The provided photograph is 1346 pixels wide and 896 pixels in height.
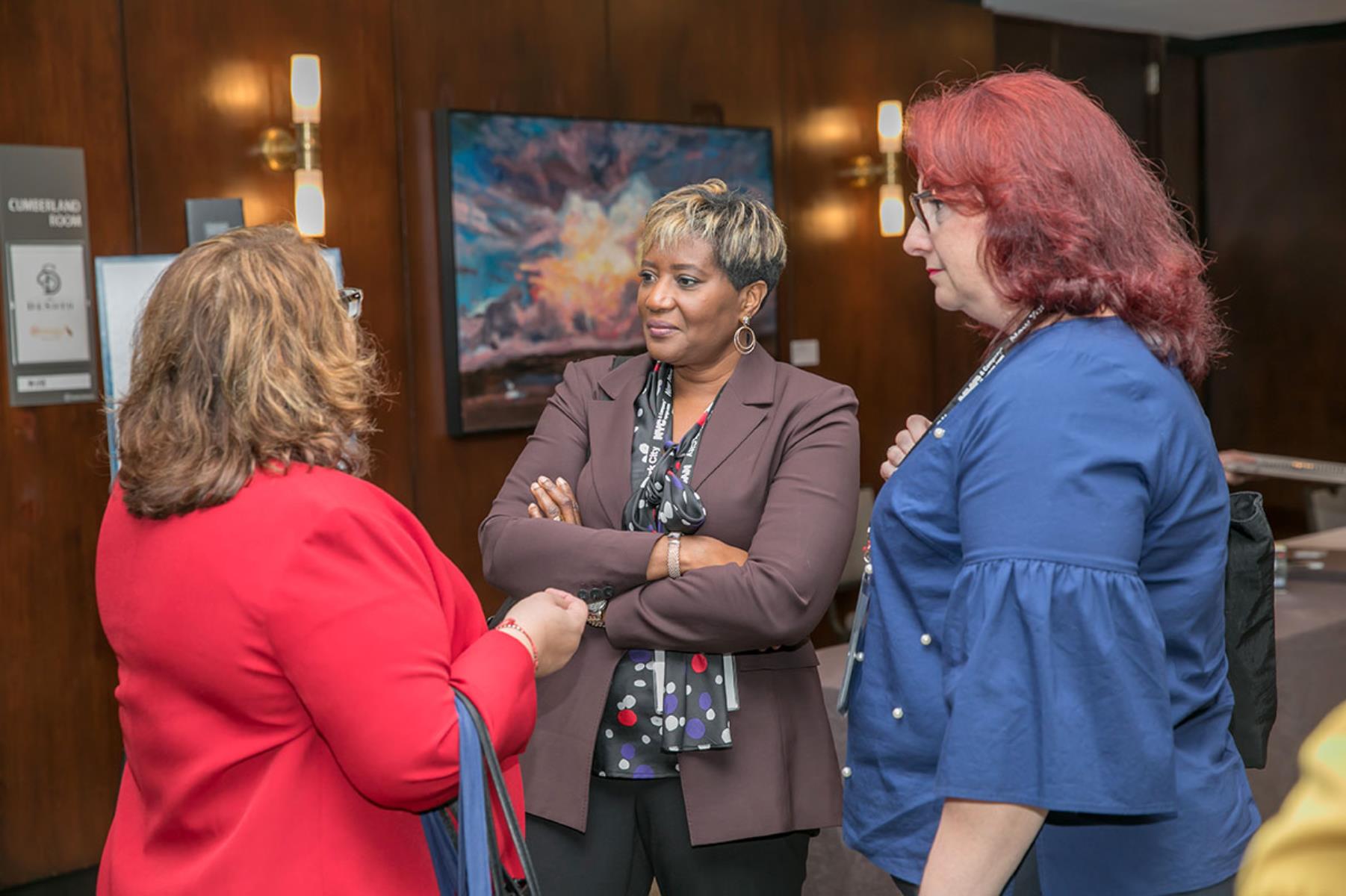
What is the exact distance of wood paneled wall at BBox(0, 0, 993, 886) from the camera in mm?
3969

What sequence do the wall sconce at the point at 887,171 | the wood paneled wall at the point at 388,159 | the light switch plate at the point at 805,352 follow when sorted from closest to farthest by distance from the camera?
the wood paneled wall at the point at 388,159
the light switch plate at the point at 805,352
the wall sconce at the point at 887,171

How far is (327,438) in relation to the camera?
1.38 metres

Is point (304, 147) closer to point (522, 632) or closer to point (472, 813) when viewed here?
point (522, 632)

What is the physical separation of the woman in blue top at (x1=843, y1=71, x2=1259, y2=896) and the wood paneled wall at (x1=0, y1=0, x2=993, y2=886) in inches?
114

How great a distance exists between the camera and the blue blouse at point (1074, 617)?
1197 mm

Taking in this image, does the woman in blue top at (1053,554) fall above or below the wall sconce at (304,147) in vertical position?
below

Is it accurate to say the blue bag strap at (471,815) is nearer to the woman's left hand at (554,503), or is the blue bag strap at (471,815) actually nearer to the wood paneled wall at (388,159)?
the woman's left hand at (554,503)

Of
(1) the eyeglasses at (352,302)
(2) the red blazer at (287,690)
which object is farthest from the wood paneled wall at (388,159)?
(2) the red blazer at (287,690)

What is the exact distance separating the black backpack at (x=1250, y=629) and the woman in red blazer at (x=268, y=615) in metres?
0.80

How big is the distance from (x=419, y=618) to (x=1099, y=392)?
2.29ft

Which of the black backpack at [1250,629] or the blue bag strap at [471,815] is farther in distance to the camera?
the black backpack at [1250,629]

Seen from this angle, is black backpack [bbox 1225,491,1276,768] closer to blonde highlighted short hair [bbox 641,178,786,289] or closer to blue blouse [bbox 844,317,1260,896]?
blue blouse [bbox 844,317,1260,896]

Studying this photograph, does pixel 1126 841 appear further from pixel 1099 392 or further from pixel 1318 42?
pixel 1318 42

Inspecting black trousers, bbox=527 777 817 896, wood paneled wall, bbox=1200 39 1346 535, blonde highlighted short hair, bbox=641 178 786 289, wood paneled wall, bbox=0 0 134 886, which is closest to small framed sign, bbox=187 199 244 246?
wood paneled wall, bbox=0 0 134 886
